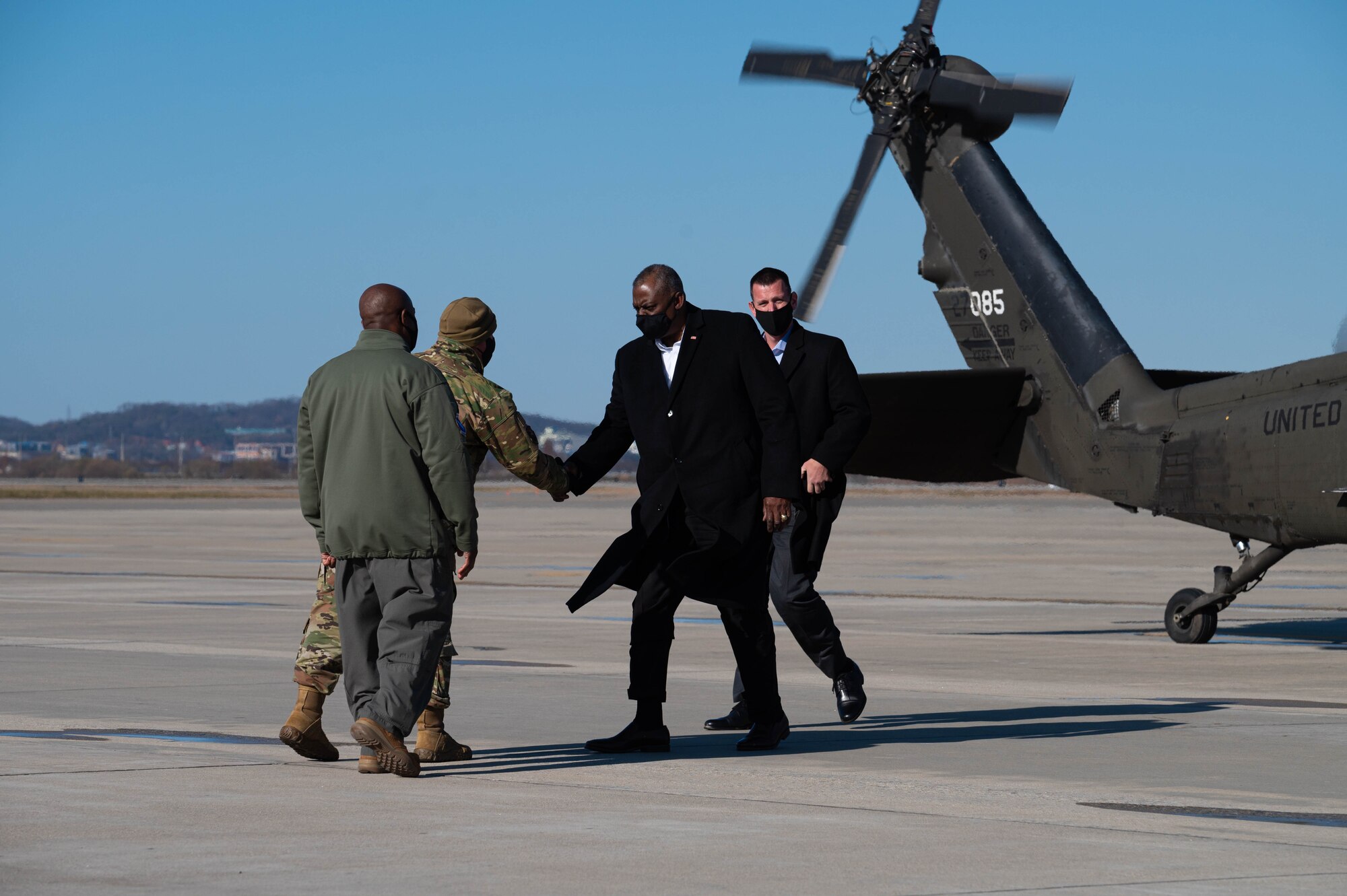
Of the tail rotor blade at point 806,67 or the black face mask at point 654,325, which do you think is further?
the tail rotor blade at point 806,67

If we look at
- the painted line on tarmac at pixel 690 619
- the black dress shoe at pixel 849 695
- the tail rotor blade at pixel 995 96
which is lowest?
the black dress shoe at pixel 849 695

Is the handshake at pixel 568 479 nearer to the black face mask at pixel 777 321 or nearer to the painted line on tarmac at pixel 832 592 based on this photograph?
the black face mask at pixel 777 321

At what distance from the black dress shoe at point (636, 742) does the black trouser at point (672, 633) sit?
144 millimetres

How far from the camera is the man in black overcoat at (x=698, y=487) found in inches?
330

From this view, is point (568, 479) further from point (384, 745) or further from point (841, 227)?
point (841, 227)

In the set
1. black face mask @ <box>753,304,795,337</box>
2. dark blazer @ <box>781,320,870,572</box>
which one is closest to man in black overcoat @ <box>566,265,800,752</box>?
dark blazer @ <box>781,320,870,572</box>

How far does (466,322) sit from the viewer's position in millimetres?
8266

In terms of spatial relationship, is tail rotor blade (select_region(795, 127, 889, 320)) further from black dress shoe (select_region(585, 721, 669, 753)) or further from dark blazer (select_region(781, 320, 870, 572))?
black dress shoe (select_region(585, 721, 669, 753))

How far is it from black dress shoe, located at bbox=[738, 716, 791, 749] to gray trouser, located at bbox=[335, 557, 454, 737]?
157 cm

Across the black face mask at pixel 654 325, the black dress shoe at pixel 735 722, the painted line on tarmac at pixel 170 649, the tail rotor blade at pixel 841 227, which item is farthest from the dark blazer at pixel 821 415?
the tail rotor blade at pixel 841 227

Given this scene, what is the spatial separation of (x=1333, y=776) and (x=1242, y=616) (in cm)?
1136

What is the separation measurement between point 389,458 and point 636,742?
5.61ft

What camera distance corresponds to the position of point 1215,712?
32.9 ft

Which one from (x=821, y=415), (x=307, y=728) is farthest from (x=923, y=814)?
(x=821, y=415)
